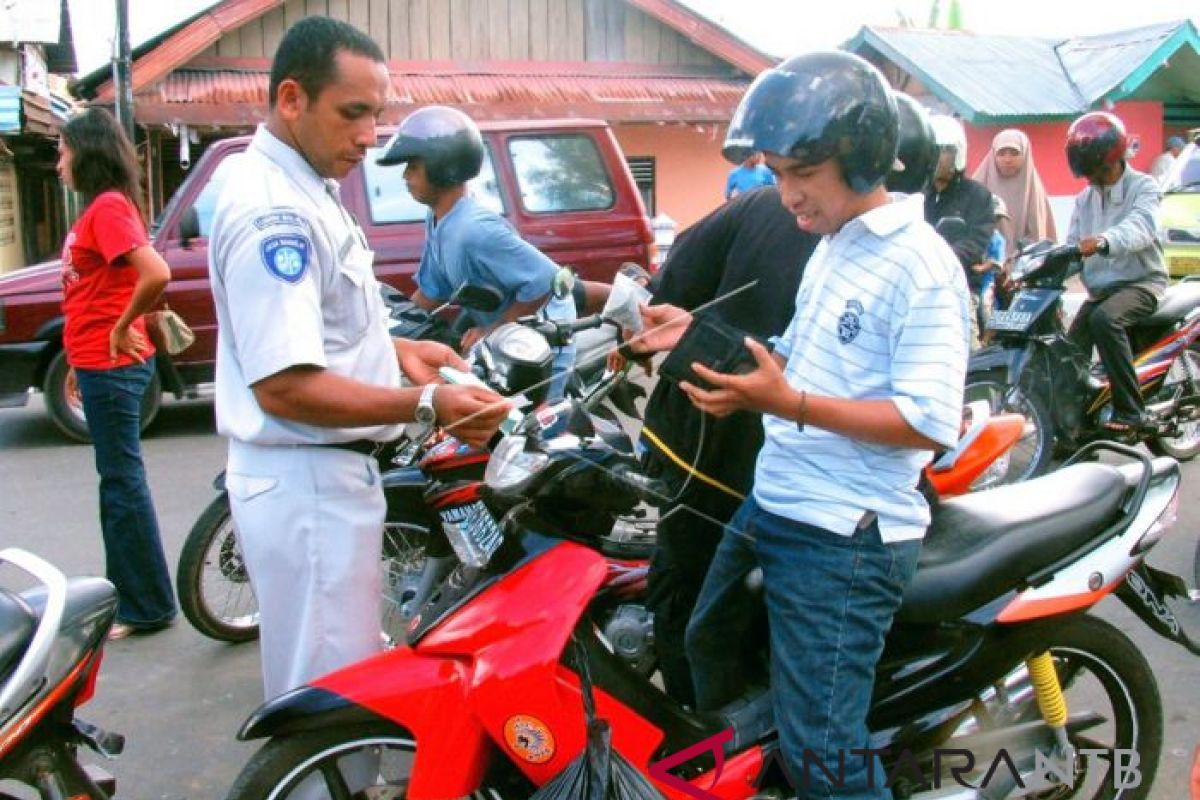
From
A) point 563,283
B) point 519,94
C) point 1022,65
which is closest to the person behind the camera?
point 563,283

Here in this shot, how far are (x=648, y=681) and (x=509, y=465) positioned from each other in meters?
0.65

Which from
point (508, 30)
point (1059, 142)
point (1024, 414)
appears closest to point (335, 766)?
point (1024, 414)

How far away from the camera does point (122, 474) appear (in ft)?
13.5

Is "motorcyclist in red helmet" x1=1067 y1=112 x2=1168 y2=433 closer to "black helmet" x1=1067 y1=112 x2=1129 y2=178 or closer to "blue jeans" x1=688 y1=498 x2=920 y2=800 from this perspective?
"black helmet" x1=1067 y1=112 x2=1129 y2=178

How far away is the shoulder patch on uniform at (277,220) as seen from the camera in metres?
2.20

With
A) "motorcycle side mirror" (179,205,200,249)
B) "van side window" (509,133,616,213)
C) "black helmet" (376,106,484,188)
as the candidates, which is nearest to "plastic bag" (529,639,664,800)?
"black helmet" (376,106,484,188)

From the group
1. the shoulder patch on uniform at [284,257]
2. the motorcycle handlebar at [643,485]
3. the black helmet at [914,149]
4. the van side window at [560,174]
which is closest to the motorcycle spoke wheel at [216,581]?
the shoulder patch on uniform at [284,257]

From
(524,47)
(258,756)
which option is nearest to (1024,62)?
(524,47)

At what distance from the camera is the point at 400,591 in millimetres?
3764

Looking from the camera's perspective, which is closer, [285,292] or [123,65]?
[285,292]

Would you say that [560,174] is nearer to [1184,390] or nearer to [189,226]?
[189,226]

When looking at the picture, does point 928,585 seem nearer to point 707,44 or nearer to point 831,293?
point 831,293

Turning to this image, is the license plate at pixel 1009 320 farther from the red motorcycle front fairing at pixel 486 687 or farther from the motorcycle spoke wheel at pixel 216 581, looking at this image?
the red motorcycle front fairing at pixel 486 687

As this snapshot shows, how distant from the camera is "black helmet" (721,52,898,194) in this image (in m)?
2.09
